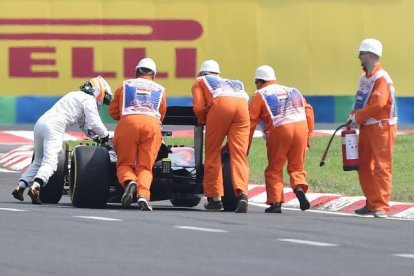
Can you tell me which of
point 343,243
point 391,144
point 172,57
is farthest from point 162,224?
point 172,57

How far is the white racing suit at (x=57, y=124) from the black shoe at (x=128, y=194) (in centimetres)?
121

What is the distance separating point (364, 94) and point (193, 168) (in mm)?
1950

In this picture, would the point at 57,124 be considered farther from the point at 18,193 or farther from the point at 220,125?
the point at 220,125

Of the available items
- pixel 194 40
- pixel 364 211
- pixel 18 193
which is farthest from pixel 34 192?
pixel 194 40

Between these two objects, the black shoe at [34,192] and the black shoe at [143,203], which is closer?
the black shoe at [143,203]

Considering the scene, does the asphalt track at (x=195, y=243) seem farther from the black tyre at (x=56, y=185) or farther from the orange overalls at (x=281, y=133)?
the black tyre at (x=56, y=185)

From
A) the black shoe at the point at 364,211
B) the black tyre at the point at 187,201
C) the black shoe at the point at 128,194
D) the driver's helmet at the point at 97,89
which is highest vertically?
the driver's helmet at the point at 97,89

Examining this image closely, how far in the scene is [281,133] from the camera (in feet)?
59.6

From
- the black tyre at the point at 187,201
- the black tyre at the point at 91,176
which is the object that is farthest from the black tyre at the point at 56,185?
the black tyre at the point at 187,201

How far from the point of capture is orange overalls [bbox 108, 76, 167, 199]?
58.5ft

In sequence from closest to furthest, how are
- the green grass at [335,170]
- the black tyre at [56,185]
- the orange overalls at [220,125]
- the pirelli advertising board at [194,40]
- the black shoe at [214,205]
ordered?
the orange overalls at [220,125] → the black shoe at [214,205] → the black tyre at [56,185] → the green grass at [335,170] → the pirelli advertising board at [194,40]

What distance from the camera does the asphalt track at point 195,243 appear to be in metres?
11.8

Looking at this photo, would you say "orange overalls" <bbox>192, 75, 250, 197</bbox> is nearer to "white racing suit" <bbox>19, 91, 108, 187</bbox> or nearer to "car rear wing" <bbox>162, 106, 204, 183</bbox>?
"car rear wing" <bbox>162, 106, 204, 183</bbox>

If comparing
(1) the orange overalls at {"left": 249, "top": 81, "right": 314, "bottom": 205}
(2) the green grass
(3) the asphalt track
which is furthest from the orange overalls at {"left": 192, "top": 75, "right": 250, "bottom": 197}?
(2) the green grass
